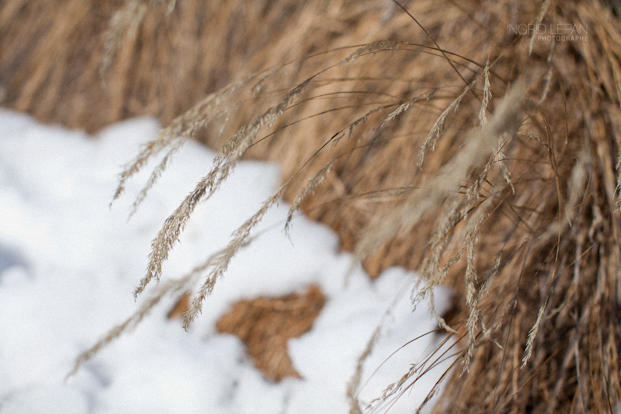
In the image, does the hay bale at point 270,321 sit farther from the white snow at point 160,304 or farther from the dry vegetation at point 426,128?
the dry vegetation at point 426,128

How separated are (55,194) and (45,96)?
15.4 inches

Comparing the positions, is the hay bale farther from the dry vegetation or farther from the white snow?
the dry vegetation

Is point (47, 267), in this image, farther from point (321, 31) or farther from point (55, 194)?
point (321, 31)

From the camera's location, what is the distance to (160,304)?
0.98 meters

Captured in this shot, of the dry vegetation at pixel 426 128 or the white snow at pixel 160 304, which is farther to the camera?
the white snow at pixel 160 304

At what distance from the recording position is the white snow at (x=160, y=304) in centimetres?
86

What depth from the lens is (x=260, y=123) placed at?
1.71 feet

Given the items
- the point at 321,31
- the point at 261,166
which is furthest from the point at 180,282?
the point at 321,31

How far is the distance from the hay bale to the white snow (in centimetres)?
2

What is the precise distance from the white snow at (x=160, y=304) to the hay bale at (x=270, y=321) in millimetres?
22

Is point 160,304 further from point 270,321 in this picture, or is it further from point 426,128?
point 426,128

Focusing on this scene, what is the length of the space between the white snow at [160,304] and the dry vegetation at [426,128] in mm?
84

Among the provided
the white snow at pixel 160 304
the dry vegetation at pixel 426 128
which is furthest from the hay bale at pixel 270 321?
the dry vegetation at pixel 426 128

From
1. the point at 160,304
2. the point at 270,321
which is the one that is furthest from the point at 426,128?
the point at 160,304
